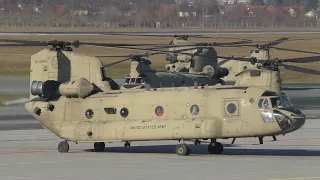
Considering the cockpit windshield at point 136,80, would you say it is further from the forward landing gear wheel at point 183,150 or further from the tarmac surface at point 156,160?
the forward landing gear wheel at point 183,150

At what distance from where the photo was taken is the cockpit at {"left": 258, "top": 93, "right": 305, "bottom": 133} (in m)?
25.4

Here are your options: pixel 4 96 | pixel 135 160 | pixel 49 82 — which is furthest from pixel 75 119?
pixel 4 96

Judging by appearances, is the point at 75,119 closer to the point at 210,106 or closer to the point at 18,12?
the point at 210,106

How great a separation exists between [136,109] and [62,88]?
8.49 feet

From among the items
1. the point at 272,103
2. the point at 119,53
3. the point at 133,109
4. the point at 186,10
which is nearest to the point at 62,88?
the point at 133,109

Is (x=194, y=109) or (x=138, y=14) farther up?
(x=138, y=14)

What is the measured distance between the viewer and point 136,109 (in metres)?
27.4

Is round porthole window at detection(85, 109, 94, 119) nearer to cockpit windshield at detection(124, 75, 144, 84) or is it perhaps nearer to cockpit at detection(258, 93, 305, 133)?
cockpit at detection(258, 93, 305, 133)

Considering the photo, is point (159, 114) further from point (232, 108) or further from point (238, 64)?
point (238, 64)

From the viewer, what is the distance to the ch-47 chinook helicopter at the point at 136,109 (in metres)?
25.9

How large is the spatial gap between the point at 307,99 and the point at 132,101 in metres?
25.0

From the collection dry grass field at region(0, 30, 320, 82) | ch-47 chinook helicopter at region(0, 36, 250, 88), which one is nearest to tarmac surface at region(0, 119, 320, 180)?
ch-47 chinook helicopter at region(0, 36, 250, 88)

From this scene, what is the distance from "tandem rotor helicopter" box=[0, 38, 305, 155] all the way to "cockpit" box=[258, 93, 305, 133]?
28 millimetres

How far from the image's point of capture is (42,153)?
28.0 m
